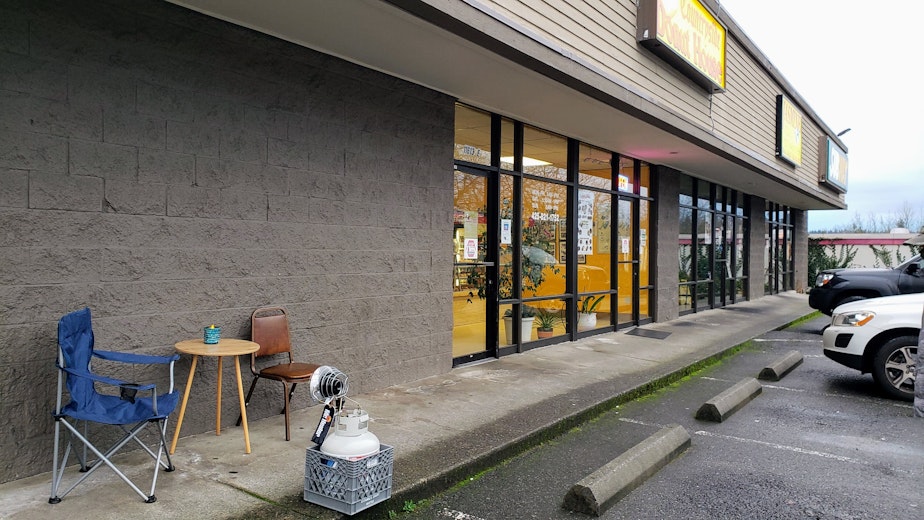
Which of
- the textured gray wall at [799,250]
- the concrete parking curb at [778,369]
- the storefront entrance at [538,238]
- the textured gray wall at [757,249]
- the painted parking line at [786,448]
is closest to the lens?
the painted parking line at [786,448]

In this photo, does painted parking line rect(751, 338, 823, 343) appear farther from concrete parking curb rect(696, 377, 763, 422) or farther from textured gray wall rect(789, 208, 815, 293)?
textured gray wall rect(789, 208, 815, 293)

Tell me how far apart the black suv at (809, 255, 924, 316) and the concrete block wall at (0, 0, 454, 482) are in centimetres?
913

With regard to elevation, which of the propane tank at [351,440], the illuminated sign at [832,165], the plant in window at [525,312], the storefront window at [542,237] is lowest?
the propane tank at [351,440]

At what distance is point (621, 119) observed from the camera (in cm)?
817

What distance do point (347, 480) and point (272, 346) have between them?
200 centimetres

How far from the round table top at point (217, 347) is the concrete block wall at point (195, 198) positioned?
238 mm

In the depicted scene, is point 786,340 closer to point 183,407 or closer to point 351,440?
point 351,440

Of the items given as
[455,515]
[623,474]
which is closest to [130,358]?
[455,515]

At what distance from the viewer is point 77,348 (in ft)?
12.2

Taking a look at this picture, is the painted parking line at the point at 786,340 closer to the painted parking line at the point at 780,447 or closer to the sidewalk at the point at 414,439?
the sidewalk at the point at 414,439

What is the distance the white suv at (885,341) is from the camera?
6574 mm

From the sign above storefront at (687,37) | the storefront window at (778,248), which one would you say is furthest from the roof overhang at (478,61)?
the storefront window at (778,248)

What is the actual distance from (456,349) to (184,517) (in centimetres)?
437

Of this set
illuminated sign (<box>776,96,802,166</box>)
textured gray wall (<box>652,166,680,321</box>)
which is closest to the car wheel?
textured gray wall (<box>652,166,680,321</box>)
